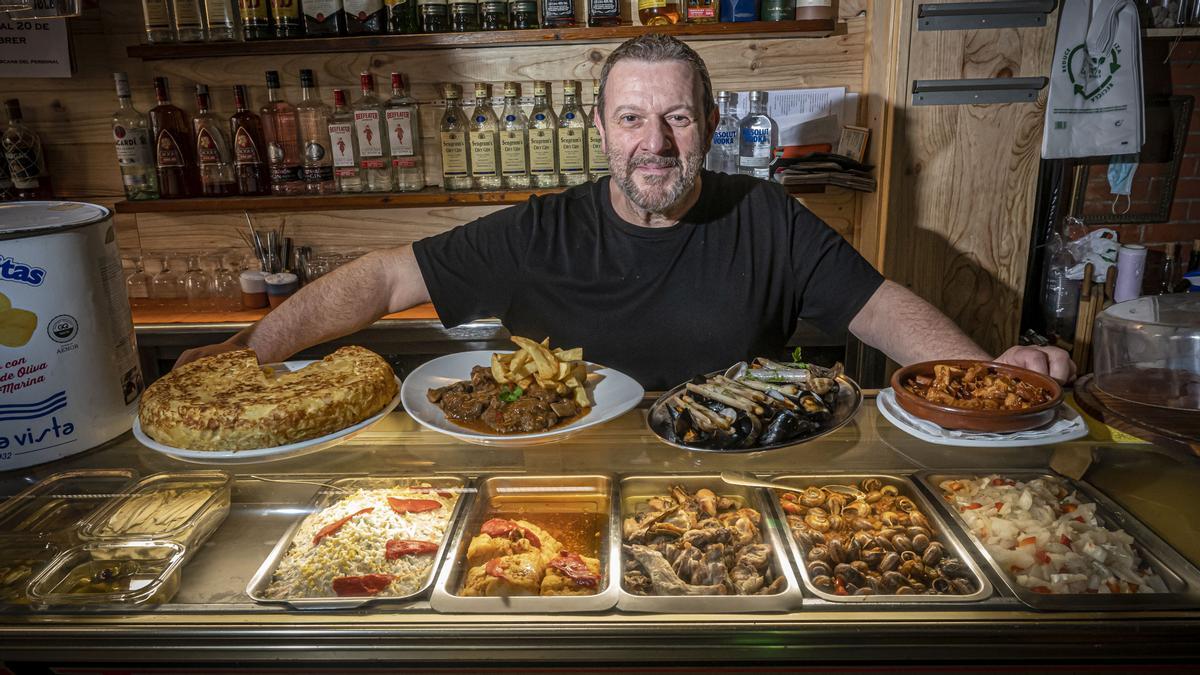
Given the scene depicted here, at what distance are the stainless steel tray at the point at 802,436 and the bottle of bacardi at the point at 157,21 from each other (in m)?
3.01

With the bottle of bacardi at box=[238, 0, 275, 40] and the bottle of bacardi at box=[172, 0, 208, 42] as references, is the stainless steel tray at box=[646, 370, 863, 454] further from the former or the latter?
the bottle of bacardi at box=[172, 0, 208, 42]

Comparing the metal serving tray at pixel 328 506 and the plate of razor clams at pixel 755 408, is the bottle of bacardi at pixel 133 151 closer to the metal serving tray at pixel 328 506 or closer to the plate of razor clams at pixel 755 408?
the metal serving tray at pixel 328 506

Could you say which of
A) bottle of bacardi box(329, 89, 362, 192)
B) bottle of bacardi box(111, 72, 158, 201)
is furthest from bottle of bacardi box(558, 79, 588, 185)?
bottle of bacardi box(111, 72, 158, 201)

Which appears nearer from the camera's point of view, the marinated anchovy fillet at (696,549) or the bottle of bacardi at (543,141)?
the marinated anchovy fillet at (696,549)

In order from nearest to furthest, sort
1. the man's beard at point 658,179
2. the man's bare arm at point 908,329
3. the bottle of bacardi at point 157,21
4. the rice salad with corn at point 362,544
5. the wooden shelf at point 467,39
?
the rice salad with corn at point 362,544, the man's bare arm at point 908,329, the man's beard at point 658,179, the wooden shelf at point 467,39, the bottle of bacardi at point 157,21

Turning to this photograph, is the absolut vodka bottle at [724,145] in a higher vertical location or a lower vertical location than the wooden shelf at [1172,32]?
lower

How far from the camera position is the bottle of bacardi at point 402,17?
3.42m

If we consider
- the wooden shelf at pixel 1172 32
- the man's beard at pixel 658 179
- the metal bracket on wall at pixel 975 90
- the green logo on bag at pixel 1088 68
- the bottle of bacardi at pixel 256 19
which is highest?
the bottle of bacardi at pixel 256 19

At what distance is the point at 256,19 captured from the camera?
3.37 m

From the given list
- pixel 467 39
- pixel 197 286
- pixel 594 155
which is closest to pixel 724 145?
pixel 594 155

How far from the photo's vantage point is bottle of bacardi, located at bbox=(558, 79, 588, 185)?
3.50m

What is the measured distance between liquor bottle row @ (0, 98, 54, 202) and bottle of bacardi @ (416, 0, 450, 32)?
1.96m

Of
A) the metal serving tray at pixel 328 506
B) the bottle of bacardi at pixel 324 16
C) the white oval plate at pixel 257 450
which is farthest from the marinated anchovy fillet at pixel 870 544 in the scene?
the bottle of bacardi at pixel 324 16

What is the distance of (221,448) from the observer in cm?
133
